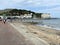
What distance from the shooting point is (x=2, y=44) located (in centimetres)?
1204

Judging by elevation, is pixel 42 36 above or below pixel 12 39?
below

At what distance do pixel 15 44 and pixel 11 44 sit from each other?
0.81 feet

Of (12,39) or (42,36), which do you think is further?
(42,36)

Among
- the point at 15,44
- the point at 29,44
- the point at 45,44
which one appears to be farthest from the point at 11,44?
the point at 45,44

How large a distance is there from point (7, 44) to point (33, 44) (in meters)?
1.62

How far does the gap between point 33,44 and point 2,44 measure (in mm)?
1921

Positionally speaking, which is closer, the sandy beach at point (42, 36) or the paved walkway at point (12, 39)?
the paved walkway at point (12, 39)

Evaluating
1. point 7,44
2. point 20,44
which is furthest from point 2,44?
point 20,44

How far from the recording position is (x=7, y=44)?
473 inches

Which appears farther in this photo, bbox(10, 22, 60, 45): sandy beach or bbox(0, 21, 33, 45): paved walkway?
bbox(10, 22, 60, 45): sandy beach

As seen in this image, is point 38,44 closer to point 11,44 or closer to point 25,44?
point 25,44

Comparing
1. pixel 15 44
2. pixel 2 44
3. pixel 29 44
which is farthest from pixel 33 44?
pixel 2 44

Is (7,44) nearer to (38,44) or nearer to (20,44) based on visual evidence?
(20,44)

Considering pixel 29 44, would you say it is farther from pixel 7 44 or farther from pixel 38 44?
pixel 7 44
